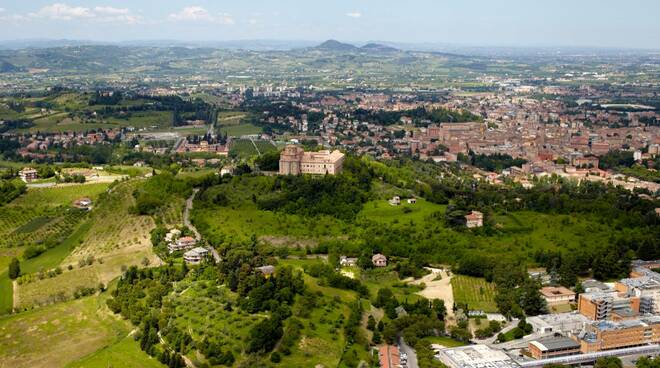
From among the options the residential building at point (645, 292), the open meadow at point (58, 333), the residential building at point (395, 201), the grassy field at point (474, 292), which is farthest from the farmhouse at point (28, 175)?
the residential building at point (645, 292)

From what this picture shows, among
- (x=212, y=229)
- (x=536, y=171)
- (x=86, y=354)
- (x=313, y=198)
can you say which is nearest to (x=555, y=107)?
(x=536, y=171)

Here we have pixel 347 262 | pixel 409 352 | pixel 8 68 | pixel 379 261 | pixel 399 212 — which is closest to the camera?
pixel 409 352

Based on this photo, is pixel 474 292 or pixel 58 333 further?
pixel 474 292

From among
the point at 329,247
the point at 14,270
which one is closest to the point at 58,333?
the point at 14,270

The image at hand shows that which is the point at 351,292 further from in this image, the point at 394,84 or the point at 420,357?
the point at 394,84

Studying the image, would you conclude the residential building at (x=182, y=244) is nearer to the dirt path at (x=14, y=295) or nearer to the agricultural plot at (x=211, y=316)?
the agricultural plot at (x=211, y=316)

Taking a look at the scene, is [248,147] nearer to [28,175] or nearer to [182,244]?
[28,175]

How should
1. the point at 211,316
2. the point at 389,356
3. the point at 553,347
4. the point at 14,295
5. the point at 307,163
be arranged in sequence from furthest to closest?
the point at 307,163 → the point at 14,295 → the point at 211,316 → the point at 553,347 → the point at 389,356
